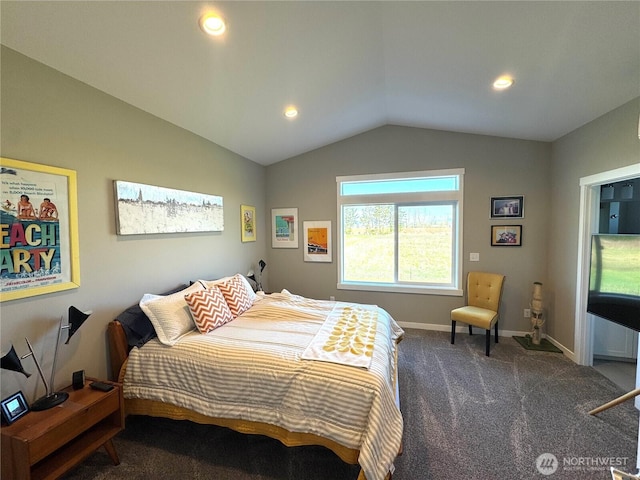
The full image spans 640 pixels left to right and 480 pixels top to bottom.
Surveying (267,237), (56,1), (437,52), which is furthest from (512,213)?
(56,1)

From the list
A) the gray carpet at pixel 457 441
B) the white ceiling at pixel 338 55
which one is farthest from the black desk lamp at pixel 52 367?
the white ceiling at pixel 338 55

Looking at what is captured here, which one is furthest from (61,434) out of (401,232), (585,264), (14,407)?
(585,264)

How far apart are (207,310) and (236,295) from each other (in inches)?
19.1

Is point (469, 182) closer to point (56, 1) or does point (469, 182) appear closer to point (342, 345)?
point (342, 345)

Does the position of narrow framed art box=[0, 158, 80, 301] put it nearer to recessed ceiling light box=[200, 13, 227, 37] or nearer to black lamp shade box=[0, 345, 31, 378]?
black lamp shade box=[0, 345, 31, 378]

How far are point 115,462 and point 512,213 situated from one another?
471 cm

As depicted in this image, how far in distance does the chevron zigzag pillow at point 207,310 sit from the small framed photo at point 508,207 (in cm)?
364

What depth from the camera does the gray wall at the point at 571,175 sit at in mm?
2330

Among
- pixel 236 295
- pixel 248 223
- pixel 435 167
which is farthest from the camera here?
pixel 248 223

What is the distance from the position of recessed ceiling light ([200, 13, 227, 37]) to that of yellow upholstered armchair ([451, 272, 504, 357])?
3676 millimetres

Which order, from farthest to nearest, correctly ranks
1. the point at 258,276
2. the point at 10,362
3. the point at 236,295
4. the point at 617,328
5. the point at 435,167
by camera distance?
1. the point at 258,276
2. the point at 435,167
3. the point at 617,328
4. the point at 236,295
5. the point at 10,362

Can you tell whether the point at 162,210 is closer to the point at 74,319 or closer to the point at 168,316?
the point at 168,316

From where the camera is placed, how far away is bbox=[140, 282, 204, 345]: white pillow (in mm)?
2082

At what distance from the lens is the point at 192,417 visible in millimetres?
1875
